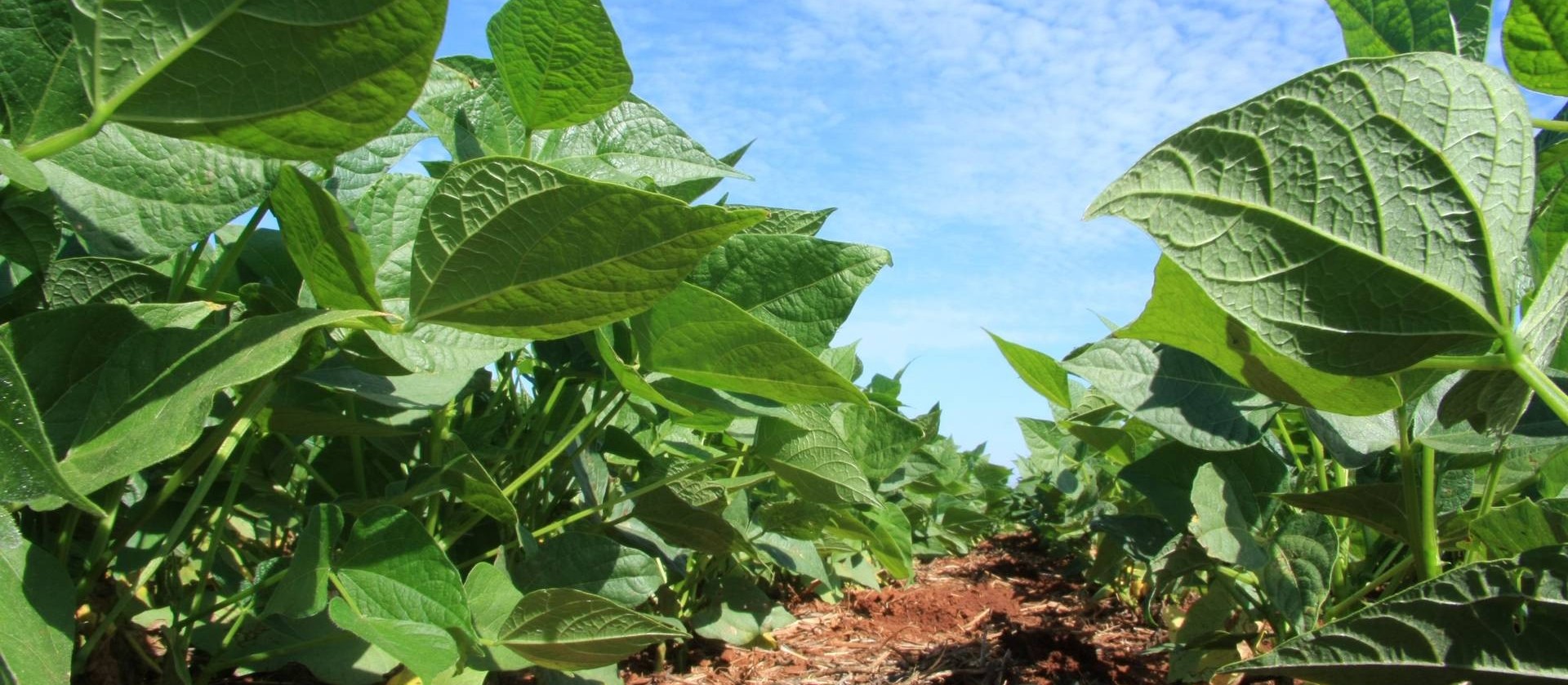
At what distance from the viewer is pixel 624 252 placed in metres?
0.70

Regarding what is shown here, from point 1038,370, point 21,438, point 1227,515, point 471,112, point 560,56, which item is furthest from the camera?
point 1038,370

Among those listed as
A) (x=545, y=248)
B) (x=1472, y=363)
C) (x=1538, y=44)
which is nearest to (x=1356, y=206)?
(x=1472, y=363)

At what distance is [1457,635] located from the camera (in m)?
0.75

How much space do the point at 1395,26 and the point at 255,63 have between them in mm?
978

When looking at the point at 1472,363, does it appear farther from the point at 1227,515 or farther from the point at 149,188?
the point at 149,188

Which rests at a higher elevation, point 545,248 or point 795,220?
point 795,220

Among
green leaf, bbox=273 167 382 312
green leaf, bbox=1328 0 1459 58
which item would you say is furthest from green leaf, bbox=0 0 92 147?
green leaf, bbox=1328 0 1459 58

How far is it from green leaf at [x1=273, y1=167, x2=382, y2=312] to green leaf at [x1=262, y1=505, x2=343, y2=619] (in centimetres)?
19

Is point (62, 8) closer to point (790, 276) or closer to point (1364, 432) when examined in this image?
point (790, 276)

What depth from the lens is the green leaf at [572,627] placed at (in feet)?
3.04

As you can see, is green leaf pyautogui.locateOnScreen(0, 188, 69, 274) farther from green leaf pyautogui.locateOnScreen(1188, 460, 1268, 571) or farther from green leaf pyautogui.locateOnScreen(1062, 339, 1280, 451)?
green leaf pyautogui.locateOnScreen(1188, 460, 1268, 571)

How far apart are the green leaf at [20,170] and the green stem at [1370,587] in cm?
131

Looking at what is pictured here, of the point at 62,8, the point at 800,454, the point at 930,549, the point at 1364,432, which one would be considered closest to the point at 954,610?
the point at 930,549

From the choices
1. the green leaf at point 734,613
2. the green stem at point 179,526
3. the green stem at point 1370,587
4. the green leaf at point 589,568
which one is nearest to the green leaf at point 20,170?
the green stem at point 179,526
